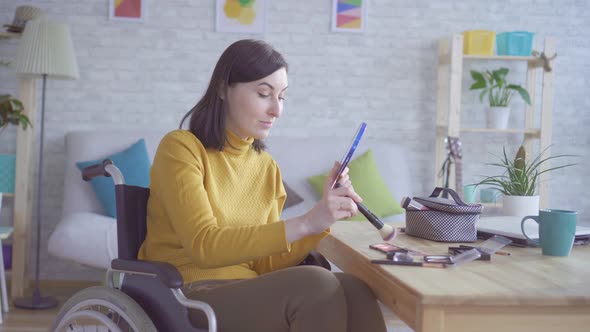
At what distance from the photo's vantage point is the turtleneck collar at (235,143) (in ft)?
5.40

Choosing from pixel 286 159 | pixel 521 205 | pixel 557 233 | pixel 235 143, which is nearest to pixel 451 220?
pixel 557 233

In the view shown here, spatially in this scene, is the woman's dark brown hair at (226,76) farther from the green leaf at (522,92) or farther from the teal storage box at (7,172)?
the green leaf at (522,92)

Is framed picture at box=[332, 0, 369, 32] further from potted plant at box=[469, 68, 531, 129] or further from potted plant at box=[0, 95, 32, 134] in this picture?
potted plant at box=[0, 95, 32, 134]

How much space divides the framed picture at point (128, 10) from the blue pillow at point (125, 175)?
85cm

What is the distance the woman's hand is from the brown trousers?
81mm

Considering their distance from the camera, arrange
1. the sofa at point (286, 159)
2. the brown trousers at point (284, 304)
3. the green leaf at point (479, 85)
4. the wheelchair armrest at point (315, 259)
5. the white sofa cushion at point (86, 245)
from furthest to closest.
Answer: the green leaf at point (479, 85), the sofa at point (286, 159), the white sofa cushion at point (86, 245), the wheelchair armrest at point (315, 259), the brown trousers at point (284, 304)

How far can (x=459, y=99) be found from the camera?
3660mm

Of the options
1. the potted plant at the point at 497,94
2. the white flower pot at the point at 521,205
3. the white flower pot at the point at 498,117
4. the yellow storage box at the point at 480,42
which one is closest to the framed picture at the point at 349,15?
the yellow storage box at the point at 480,42

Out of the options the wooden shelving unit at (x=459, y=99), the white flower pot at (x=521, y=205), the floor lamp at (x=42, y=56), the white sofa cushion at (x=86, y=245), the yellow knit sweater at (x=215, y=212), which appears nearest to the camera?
the yellow knit sweater at (x=215, y=212)

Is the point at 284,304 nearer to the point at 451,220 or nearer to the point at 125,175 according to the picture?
the point at 451,220

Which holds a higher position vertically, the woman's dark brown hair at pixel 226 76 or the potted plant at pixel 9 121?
the woman's dark brown hair at pixel 226 76

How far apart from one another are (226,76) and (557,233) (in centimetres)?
86

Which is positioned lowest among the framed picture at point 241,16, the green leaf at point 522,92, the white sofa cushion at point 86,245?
the white sofa cushion at point 86,245

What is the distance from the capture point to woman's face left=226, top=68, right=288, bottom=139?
5.12 ft
